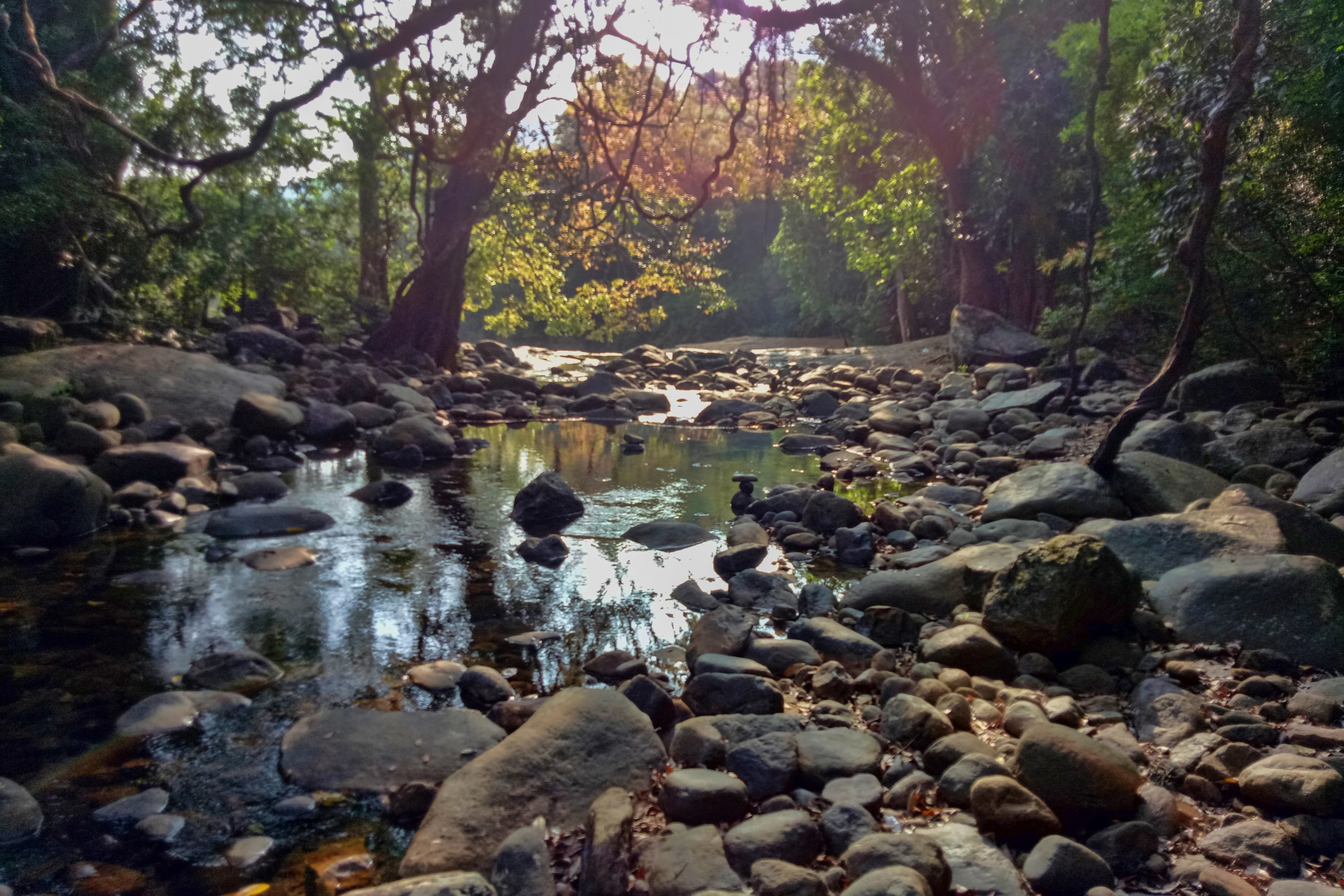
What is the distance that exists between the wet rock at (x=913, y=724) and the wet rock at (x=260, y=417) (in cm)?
726

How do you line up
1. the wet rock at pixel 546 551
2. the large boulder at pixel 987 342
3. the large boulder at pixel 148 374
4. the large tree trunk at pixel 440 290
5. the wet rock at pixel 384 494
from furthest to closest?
the large boulder at pixel 987 342, the large tree trunk at pixel 440 290, the large boulder at pixel 148 374, the wet rock at pixel 384 494, the wet rock at pixel 546 551

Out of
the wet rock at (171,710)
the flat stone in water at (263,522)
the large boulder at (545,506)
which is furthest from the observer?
the large boulder at (545,506)

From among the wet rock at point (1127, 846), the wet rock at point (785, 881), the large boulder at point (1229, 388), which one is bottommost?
the wet rock at point (785, 881)

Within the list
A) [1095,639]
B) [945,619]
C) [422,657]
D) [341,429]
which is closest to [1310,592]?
[1095,639]

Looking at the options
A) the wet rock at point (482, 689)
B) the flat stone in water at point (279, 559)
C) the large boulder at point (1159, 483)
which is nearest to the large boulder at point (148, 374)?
the flat stone in water at point (279, 559)

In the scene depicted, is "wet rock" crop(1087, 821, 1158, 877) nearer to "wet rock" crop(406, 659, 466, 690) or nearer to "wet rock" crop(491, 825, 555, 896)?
"wet rock" crop(491, 825, 555, 896)

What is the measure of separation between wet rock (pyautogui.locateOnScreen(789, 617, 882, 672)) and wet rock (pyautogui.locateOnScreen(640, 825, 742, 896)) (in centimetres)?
146

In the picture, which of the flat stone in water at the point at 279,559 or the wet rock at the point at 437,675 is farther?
the flat stone in water at the point at 279,559

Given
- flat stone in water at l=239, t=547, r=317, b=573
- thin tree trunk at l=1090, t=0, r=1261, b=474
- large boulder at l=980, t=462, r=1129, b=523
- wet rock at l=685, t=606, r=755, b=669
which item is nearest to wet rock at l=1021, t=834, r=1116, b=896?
wet rock at l=685, t=606, r=755, b=669

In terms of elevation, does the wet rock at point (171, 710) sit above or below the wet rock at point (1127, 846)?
below

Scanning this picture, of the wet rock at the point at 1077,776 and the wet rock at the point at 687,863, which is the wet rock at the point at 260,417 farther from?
the wet rock at the point at 1077,776

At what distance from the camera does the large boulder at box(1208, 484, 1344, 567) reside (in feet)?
14.8

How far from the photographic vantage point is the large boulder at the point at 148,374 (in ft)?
26.4

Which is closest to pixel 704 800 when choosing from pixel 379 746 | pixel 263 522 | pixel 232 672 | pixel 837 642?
pixel 379 746
